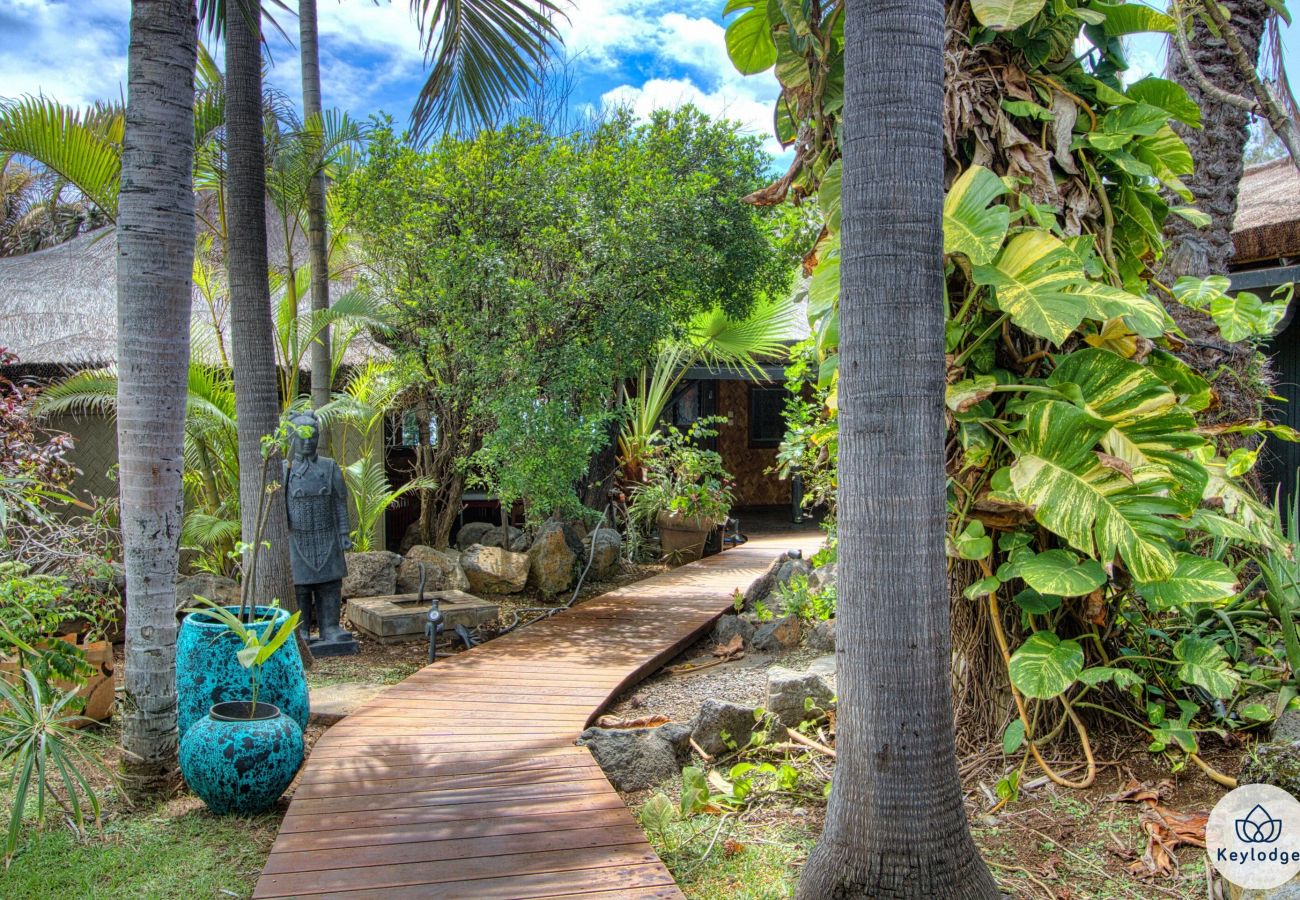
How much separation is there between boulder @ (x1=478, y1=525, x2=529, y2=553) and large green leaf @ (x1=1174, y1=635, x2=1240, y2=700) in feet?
22.2

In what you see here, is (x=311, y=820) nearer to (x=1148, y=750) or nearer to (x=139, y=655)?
(x=139, y=655)

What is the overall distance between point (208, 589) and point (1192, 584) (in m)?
6.92

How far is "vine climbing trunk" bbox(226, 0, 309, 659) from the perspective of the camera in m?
5.79

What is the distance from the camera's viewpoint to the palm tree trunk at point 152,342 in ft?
13.0

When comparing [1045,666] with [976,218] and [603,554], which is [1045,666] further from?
[603,554]

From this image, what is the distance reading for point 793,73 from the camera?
12.9ft

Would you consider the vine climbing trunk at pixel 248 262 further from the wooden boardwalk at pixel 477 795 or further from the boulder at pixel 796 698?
the boulder at pixel 796 698

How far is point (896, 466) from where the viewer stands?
2.40 meters

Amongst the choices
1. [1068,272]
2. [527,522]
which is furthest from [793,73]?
[527,522]

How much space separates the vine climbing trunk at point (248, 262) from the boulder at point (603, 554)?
163 inches

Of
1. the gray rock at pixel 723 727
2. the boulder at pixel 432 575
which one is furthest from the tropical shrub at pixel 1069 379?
the boulder at pixel 432 575

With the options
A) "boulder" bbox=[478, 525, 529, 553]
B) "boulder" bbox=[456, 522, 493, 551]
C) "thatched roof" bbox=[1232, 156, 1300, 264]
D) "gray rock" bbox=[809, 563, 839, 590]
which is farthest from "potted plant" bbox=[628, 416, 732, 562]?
"thatched roof" bbox=[1232, 156, 1300, 264]

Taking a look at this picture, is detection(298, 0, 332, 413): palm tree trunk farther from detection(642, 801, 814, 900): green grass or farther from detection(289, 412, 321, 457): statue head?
detection(642, 801, 814, 900): green grass

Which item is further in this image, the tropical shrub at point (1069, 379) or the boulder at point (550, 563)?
the boulder at point (550, 563)
